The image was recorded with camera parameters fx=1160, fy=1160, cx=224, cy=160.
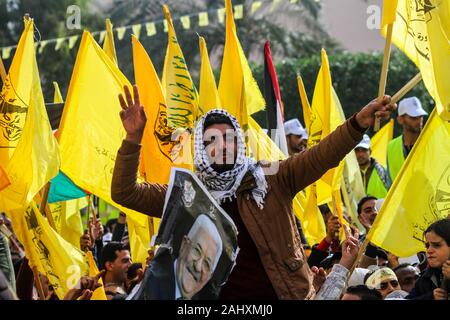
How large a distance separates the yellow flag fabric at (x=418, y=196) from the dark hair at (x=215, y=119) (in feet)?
6.51

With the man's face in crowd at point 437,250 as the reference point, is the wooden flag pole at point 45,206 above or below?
above

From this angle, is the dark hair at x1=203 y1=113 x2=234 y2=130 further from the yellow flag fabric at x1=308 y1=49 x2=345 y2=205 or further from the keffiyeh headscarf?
the yellow flag fabric at x1=308 y1=49 x2=345 y2=205

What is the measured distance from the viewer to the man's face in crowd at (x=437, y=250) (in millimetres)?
6289

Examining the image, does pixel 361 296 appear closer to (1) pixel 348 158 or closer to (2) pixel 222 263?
(2) pixel 222 263

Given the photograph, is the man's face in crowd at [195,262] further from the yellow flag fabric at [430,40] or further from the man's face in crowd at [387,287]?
the man's face in crowd at [387,287]

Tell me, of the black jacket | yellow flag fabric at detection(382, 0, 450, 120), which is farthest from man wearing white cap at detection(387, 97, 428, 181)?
the black jacket

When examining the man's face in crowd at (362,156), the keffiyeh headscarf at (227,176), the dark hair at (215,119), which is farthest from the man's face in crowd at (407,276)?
the man's face in crowd at (362,156)

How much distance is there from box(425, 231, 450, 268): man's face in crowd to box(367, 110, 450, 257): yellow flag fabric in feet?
2.79

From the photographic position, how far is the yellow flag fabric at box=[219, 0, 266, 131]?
9.27 metres

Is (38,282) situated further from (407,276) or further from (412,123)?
(412,123)

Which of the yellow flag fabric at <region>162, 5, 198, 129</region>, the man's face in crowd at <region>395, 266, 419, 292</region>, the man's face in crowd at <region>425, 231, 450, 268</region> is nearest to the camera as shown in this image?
the man's face in crowd at <region>425, 231, 450, 268</region>

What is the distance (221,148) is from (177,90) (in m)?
3.60

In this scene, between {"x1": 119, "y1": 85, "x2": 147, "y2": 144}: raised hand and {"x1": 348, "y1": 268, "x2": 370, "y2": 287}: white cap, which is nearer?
{"x1": 119, "y1": 85, "x2": 147, "y2": 144}: raised hand
